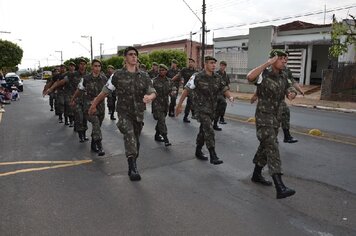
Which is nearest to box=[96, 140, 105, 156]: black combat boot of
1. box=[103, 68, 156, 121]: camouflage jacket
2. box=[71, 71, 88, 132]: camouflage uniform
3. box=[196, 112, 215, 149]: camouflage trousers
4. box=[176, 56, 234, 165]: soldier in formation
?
box=[71, 71, 88, 132]: camouflage uniform

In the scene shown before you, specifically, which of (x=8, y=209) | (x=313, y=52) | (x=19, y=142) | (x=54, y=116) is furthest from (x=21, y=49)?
(x=8, y=209)

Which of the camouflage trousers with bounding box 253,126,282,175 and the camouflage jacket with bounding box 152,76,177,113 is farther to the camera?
the camouflage jacket with bounding box 152,76,177,113

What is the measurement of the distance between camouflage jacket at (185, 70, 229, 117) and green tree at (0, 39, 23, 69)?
6479cm

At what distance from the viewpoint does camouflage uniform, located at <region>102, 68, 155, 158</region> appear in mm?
5371

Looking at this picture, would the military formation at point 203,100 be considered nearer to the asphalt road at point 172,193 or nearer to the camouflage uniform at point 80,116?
the asphalt road at point 172,193

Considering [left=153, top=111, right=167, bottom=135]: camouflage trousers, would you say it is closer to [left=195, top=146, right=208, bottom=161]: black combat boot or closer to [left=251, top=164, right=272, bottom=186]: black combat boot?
[left=195, top=146, right=208, bottom=161]: black combat boot

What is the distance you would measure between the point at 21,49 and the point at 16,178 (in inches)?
2792

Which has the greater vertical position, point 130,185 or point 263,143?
point 263,143

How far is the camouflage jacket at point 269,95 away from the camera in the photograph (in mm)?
4715

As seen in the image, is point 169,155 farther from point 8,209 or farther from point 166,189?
point 8,209

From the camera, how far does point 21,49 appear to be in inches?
2729

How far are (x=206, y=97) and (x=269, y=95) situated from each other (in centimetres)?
153

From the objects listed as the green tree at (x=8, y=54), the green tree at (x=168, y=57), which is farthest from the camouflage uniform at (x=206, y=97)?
the green tree at (x=8, y=54)

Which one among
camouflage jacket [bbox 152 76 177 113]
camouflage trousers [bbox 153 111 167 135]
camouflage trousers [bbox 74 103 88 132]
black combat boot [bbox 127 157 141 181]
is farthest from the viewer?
camouflage jacket [bbox 152 76 177 113]
